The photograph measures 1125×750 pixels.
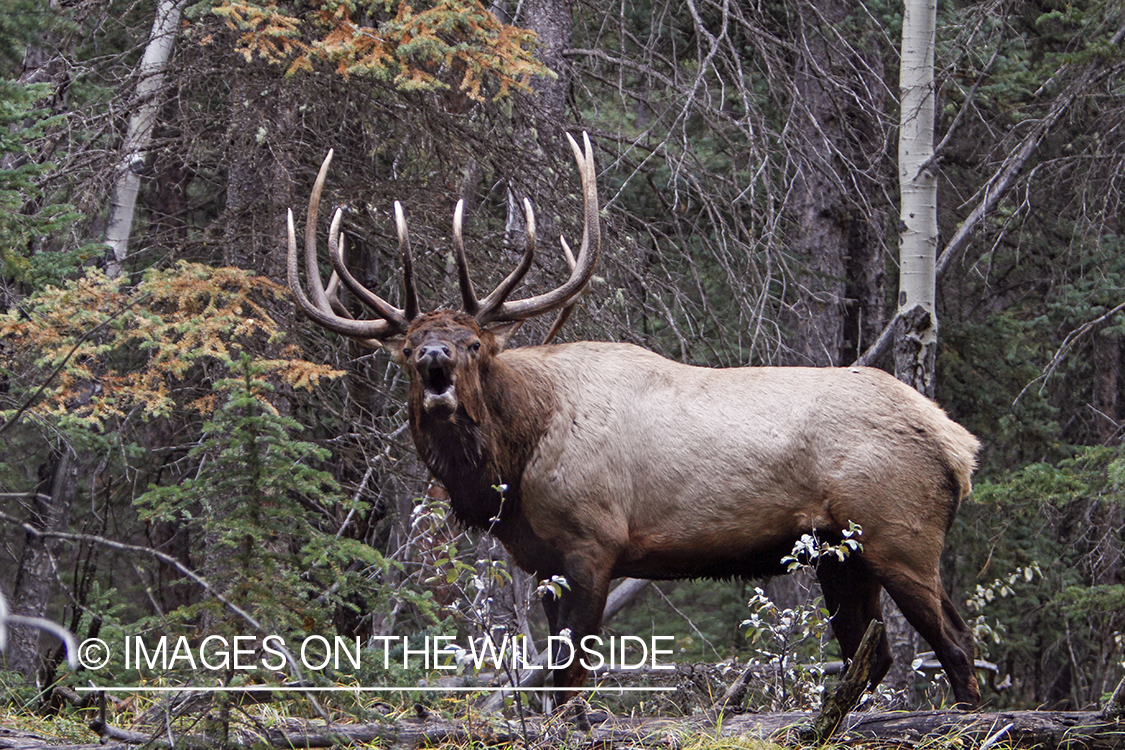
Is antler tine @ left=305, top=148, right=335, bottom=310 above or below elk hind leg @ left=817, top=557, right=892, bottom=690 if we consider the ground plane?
above

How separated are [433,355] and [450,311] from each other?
1.86 feet

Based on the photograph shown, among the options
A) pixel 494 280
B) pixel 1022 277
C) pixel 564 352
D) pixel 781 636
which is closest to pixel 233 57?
pixel 494 280

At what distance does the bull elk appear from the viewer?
552 cm

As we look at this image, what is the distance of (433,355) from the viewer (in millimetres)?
5289

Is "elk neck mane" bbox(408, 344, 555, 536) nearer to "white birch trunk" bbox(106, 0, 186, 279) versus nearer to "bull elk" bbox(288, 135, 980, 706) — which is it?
"bull elk" bbox(288, 135, 980, 706)

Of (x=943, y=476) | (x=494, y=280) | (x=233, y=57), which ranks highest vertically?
(x=233, y=57)

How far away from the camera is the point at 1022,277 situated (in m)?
14.1

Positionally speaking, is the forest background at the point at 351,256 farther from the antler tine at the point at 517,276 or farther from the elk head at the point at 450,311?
the antler tine at the point at 517,276

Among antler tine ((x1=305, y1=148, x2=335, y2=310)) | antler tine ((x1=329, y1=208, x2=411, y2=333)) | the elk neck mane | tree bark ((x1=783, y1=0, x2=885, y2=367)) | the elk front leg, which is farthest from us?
tree bark ((x1=783, y1=0, x2=885, y2=367))

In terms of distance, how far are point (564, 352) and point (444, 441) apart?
0.95 metres

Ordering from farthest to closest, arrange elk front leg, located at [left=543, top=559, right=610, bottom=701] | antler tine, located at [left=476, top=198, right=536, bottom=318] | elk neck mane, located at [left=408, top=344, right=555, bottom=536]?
antler tine, located at [left=476, top=198, right=536, bottom=318] → elk neck mane, located at [left=408, top=344, right=555, bottom=536] → elk front leg, located at [left=543, top=559, right=610, bottom=701]

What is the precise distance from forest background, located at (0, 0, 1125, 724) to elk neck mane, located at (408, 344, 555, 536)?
0.39 metres

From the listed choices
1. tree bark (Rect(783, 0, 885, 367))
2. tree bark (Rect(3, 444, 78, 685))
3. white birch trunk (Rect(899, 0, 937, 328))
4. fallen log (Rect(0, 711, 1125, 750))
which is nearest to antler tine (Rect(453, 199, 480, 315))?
fallen log (Rect(0, 711, 1125, 750))

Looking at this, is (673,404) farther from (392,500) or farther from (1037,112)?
(1037,112)
